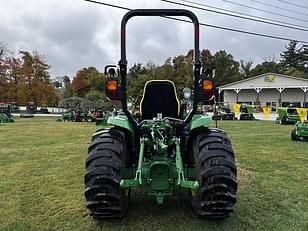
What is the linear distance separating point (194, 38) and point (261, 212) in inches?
86.6

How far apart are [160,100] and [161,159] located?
1.06 meters

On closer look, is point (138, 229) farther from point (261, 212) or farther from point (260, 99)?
point (260, 99)

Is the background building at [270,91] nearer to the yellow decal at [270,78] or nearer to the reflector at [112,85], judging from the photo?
the yellow decal at [270,78]

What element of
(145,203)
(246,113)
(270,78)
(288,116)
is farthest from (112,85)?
(270,78)

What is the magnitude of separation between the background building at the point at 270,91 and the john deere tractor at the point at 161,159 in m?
40.9

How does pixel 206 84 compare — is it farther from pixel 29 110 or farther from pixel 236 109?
pixel 29 110

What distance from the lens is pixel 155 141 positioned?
3607 millimetres

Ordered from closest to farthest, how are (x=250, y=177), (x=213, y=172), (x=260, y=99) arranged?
(x=213, y=172) → (x=250, y=177) → (x=260, y=99)

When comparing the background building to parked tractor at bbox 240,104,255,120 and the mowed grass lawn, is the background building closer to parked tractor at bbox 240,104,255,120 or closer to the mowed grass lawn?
parked tractor at bbox 240,104,255,120

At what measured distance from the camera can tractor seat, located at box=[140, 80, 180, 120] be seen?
14.1ft

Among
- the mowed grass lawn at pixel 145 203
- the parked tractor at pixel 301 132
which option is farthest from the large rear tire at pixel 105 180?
the parked tractor at pixel 301 132

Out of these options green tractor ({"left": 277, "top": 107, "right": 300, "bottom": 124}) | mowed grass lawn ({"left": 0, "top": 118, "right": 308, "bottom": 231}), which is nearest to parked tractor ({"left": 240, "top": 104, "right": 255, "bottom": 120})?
green tractor ({"left": 277, "top": 107, "right": 300, "bottom": 124})

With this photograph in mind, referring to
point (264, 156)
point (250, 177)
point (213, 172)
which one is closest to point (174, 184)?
point (213, 172)

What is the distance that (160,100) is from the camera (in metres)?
4.35
